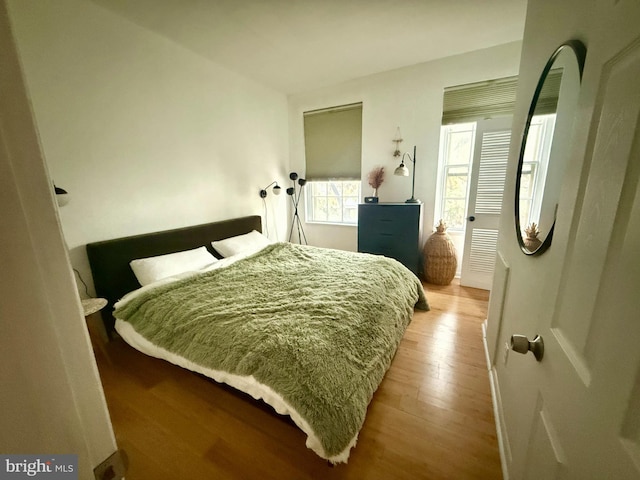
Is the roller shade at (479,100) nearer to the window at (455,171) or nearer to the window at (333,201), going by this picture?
the window at (455,171)

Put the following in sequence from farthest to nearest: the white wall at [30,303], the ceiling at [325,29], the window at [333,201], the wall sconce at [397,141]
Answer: the window at [333,201], the wall sconce at [397,141], the ceiling at [325,29], the white wall at [30,303]

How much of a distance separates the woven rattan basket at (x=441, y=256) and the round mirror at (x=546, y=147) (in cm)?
185

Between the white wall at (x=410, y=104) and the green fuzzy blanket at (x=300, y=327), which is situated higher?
the white wall at (x=410, y=104)

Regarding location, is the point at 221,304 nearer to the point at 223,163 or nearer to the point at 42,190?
the point at 42,190

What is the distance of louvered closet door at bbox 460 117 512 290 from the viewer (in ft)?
8.95

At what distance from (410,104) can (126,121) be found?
3.19 metres

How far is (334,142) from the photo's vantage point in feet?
12.3

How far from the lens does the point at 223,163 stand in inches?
119

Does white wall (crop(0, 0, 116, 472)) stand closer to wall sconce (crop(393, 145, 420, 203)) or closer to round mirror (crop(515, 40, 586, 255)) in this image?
round mirror (crop(515, 40, 586, 255))

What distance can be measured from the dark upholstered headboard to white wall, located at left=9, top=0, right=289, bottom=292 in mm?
116

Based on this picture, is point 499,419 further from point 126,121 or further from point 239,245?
point 126,121

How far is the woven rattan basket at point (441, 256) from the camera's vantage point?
314cm

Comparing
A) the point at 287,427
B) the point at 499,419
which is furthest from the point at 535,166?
the point at 287,427

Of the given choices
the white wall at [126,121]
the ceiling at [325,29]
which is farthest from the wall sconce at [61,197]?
the ceiling at [325,29]
